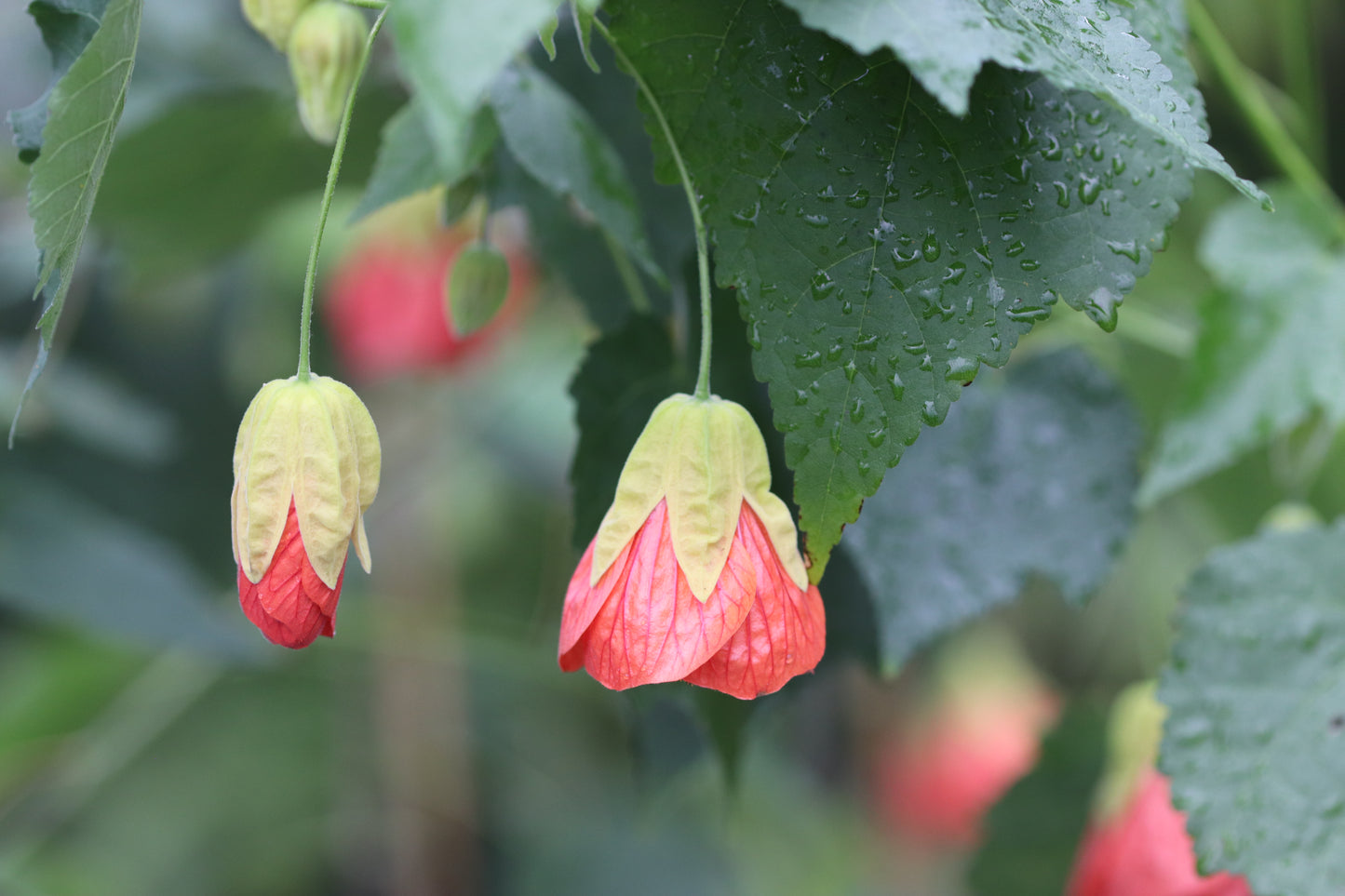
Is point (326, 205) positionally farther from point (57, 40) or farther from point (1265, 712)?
point (1265, 712)

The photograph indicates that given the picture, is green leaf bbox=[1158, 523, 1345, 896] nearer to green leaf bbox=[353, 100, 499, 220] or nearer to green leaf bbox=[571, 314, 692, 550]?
green leaf bbox=[571, 314, 692, 550]

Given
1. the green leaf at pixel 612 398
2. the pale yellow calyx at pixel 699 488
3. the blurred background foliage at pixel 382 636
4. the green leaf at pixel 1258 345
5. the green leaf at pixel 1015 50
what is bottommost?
the blurred background foliage at pixel 382 636

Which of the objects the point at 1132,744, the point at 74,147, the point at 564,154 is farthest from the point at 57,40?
the point at 1132,744

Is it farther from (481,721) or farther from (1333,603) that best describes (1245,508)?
(481,721)

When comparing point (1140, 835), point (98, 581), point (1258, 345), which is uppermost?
point (1258, 345)

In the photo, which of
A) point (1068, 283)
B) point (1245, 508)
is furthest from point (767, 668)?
point (1245, 508)

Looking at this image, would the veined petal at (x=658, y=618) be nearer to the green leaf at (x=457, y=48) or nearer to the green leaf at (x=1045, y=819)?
the green leaf at (x=457, y=48)

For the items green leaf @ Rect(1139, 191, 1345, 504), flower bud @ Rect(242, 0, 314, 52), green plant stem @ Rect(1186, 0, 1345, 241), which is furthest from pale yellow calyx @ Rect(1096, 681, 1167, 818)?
flower bud @ Rect(242, 0, 314, 52)

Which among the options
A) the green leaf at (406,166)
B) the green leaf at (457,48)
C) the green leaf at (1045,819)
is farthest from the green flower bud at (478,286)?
the green leaf at (1045,819)
